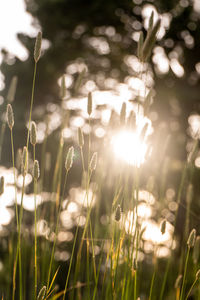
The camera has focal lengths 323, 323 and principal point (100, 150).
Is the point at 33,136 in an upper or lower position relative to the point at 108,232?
upper

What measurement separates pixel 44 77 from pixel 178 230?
287 cm

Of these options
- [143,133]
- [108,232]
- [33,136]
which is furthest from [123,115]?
[108,232]

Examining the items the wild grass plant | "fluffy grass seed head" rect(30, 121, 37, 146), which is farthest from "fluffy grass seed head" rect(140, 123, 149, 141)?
"fluffy grass seed head" rect(30, 121, 37, 146)

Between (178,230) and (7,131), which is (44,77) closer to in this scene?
(7,131)

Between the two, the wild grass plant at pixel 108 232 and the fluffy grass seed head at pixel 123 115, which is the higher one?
the fluffy grass seed head at pixel 123 115

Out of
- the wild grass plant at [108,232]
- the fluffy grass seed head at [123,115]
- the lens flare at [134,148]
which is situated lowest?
the wild grass plant at [108,232]

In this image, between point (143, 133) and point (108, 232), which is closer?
point (143, 133)

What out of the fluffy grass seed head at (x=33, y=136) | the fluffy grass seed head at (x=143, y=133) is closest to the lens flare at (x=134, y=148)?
the fluffy grass seed head at (x=143, y=133)

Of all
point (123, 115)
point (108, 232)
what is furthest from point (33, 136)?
point (108, 232)

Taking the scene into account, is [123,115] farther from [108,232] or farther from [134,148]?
[108,232]

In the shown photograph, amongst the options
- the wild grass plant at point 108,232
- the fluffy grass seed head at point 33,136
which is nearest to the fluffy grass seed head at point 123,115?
the wild grass plant at point 108,232

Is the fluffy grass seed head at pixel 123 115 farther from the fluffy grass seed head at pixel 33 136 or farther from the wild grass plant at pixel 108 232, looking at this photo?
the fluffy grass seed head at pixel 33 136

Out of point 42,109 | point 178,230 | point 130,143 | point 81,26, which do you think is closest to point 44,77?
point 42,109

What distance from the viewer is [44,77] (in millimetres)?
4777
